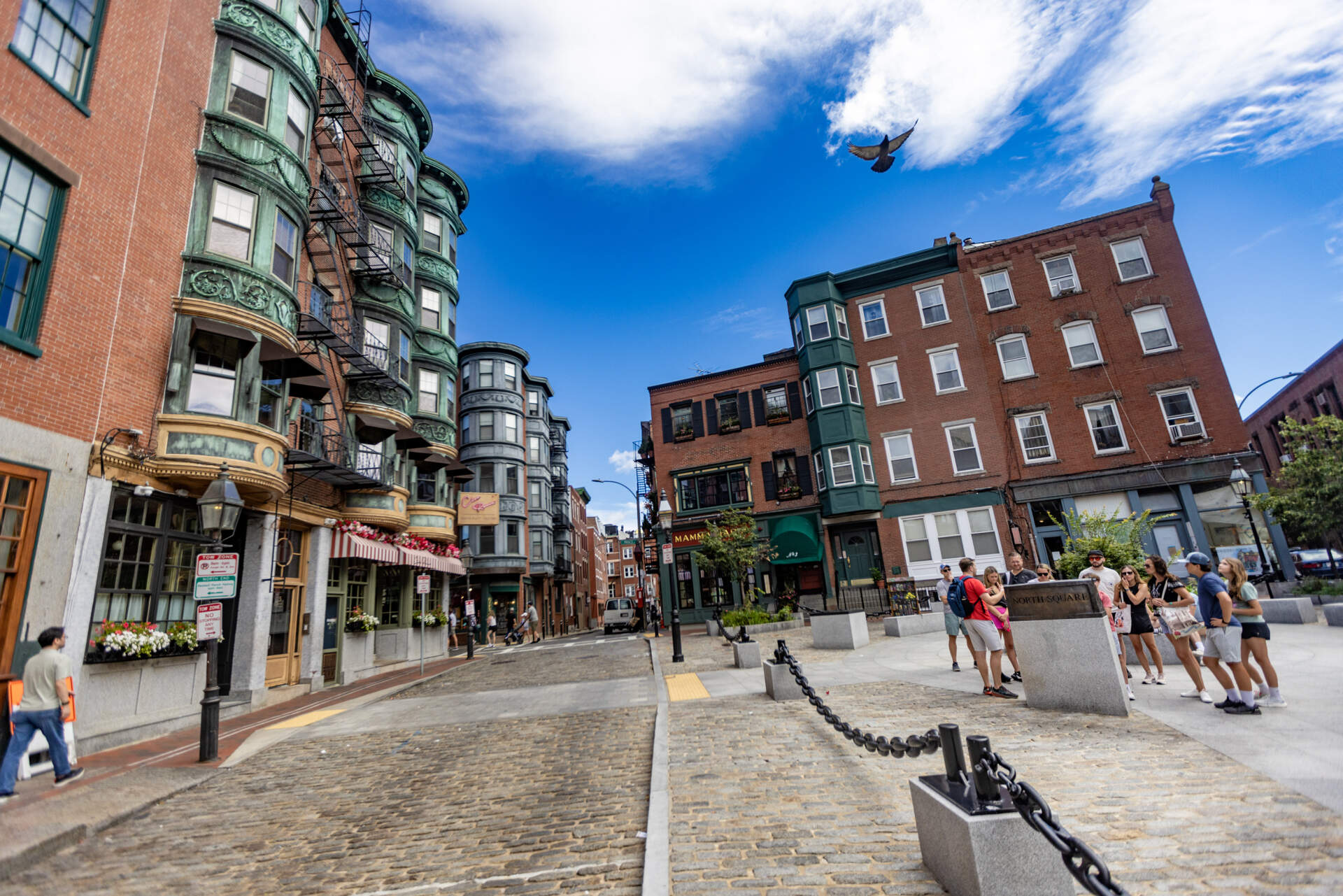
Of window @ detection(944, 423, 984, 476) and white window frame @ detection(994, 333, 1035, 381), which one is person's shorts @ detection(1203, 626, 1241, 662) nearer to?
window @ detection(944, 423, 984, 476)

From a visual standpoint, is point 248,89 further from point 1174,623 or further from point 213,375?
point 1174,623

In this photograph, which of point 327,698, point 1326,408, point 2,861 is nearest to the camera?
point 2,861

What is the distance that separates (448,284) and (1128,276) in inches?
1137

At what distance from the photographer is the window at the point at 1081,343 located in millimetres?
25562

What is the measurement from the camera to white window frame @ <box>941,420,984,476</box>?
26328 millimetres

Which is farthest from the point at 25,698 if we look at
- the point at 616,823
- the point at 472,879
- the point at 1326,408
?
the point at 1326,408

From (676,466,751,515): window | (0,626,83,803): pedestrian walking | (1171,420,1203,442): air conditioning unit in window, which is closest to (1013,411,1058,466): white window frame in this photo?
(1171,420,1203,442): air conditioning unit in window

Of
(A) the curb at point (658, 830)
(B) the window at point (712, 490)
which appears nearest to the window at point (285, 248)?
(A) the curb at point (658, 830)

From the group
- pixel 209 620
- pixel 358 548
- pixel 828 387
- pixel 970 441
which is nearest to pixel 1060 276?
pixel 970 441

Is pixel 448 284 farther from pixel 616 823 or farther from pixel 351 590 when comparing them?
pixel 616 823

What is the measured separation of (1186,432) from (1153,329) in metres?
4.42

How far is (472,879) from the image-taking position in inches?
173

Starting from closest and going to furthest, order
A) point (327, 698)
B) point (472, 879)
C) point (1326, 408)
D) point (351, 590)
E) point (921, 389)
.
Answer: point (472, 879), point (327, 698), point (351, 590), point (921, 389), point (1326, 408)

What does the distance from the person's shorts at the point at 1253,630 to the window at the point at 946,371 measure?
21.9 metres
